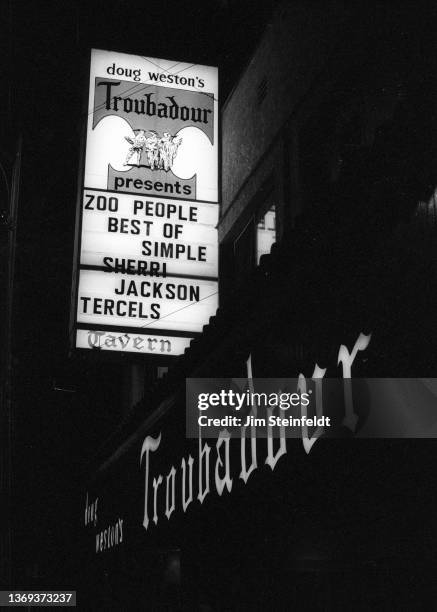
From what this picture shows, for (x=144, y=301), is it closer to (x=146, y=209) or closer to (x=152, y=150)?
(x=146, y=209)

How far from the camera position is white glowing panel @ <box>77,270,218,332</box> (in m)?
→ 8.30

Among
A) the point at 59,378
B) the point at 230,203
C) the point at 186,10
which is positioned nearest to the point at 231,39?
the point at 186,10

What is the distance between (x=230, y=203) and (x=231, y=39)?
2915mm

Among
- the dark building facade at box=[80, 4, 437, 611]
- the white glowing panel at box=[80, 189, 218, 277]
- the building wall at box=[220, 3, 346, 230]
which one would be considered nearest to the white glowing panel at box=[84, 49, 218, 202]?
the white glowing panel at box=[80, 189, 218, 277]

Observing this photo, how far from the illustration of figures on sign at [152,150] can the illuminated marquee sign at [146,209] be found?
0.01m

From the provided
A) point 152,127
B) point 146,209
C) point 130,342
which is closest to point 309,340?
point 130,342

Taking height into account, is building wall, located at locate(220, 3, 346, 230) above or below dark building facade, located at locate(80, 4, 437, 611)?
→ above

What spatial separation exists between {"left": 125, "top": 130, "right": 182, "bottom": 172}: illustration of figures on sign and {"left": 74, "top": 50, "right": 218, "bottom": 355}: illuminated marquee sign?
13 millimetres

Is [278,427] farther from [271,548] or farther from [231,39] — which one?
[231,39]

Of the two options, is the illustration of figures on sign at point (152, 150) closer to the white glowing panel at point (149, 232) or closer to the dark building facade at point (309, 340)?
the white glowing panel at point (149, 232)

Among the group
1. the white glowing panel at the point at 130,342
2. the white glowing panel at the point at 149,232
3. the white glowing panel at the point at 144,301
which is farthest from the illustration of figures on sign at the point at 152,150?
the white glowing panel at the point at 130,342

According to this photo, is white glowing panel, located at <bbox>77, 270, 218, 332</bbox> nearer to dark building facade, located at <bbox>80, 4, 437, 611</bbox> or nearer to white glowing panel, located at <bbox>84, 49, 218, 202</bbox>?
dark building facade, located at <bbox>80, 4, 437, 611</bbox>

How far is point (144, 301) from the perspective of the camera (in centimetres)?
841

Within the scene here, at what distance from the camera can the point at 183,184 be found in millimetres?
9055
